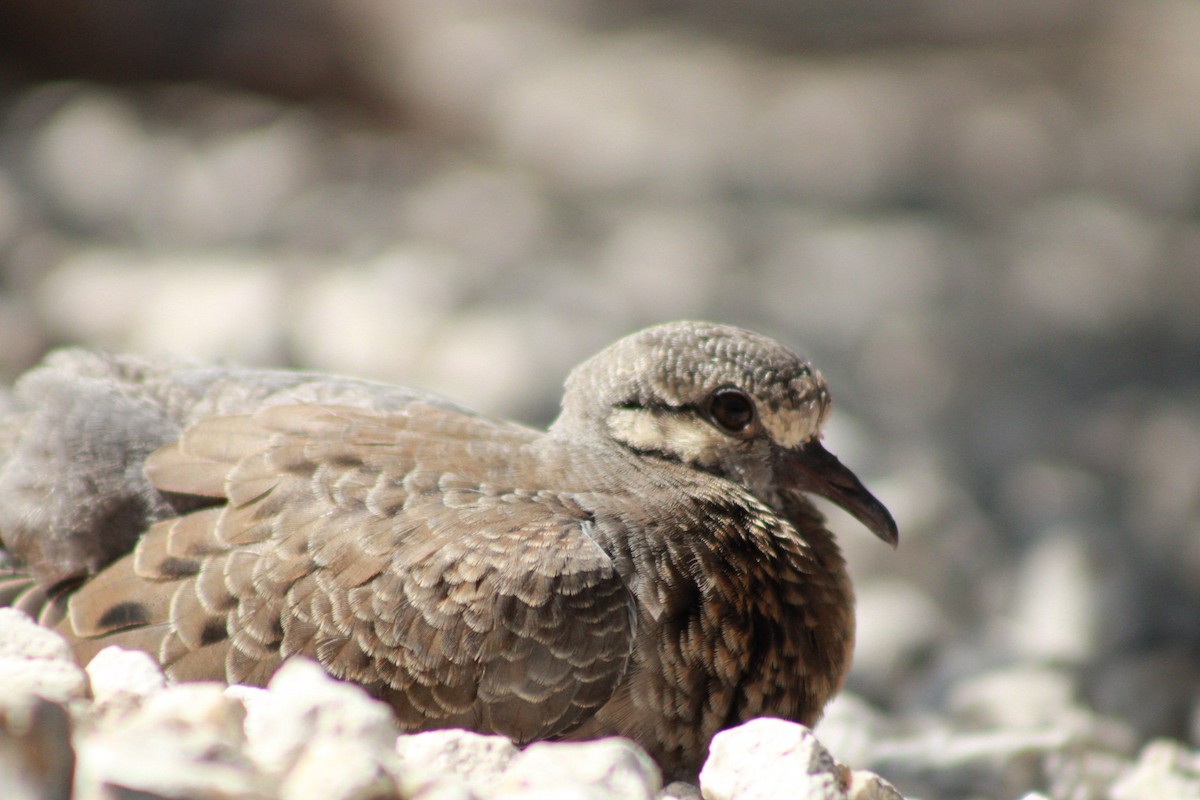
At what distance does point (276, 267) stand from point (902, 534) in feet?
11.5

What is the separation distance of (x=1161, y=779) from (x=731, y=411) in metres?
1.50

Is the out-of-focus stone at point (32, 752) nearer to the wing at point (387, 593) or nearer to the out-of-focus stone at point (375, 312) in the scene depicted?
the wing at point (387, 593)

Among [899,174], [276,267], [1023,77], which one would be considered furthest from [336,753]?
[1023,77]

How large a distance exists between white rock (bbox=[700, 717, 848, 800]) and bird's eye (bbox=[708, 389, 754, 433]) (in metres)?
0.88

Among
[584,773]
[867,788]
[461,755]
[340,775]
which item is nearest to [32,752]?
[340,775]

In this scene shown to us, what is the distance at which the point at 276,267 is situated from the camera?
6391 millimetres

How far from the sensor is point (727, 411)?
297 cm

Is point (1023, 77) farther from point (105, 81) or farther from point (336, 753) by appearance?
point (336, 753)

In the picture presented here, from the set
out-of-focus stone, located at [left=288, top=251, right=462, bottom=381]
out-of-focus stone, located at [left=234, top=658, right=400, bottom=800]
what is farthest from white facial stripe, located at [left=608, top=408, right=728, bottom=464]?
out-of-focus stone, located at [left=288, top=251, right=462, bottom=381]

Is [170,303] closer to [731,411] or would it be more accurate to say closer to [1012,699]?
[731,411]

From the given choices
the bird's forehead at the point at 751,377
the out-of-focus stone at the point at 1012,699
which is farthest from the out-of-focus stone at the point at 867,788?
the out-of-focus stone at the point at 1012,699

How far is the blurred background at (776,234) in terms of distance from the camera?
16.1 feet

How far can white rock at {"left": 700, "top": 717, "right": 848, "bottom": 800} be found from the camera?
2150mm

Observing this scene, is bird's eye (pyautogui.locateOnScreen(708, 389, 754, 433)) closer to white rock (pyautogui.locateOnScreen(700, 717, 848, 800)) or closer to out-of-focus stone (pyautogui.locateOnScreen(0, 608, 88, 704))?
white rock (pyautogui.locateOnScreen(700, 717, 848, 800))
